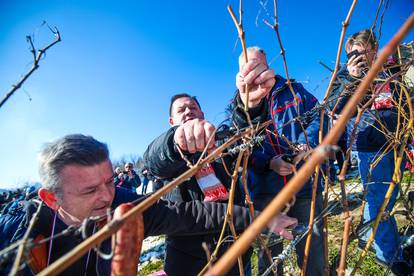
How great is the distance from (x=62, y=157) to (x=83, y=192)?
27 centimetres

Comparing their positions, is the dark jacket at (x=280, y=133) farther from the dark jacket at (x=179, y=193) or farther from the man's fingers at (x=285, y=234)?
the man's fingers at (x=285, y=234)

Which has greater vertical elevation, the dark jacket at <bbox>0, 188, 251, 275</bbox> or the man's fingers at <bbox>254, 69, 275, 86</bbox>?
the man's fingers at <bbox>254, 69, 275, 86</bbox>

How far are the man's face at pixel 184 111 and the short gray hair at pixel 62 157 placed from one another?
0.75 metres

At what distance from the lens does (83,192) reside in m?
1.29

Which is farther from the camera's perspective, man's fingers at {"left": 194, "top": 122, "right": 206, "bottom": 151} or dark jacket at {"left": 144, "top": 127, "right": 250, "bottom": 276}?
dark jacket at {"left": 144, "top": 127, "right": 250, "bottom": 276}

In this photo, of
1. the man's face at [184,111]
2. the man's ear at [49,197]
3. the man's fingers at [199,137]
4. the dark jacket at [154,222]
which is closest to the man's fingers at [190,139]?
the man's fingers at [199,137]

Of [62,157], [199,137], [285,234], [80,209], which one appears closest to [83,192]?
[80,209]

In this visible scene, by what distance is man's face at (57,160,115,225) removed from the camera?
129 centimetres

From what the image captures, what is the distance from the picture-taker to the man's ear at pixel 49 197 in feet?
4.54

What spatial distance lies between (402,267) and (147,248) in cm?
478

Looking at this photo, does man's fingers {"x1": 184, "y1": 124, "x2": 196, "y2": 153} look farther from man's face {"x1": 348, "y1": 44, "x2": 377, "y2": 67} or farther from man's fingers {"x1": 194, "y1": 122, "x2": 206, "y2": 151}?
man's face {"x1": 348, "y1": 44, "x2": 377, "y2": 67}

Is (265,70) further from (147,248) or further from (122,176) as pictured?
(122,176)


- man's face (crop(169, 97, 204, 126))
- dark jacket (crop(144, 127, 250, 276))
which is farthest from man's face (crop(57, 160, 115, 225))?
man's face (crop(169, 97, 204, 126))

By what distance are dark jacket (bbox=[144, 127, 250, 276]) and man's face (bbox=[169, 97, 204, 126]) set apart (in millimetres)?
551
